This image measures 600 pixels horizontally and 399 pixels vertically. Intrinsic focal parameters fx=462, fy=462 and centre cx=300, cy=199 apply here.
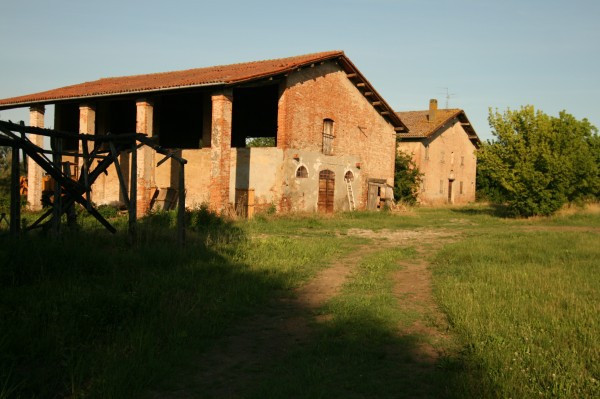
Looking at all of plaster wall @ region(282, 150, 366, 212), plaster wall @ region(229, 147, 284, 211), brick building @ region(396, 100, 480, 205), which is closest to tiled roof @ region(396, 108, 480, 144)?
brick building @ region(396, 100, 480, 205)

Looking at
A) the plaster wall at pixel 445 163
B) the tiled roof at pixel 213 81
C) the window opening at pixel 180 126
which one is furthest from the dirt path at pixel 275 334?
the plaster wall at pixel 445 163

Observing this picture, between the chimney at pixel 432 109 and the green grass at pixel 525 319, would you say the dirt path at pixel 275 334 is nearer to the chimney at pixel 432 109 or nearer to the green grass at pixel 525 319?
the green grass at pixel 525 319

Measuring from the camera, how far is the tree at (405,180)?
1144 inches

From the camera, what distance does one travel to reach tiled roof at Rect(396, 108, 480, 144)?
105 feet

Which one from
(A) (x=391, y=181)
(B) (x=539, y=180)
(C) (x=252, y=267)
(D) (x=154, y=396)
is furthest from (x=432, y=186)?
(D) (x=154, y=396)

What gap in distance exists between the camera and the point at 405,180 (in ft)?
95.8

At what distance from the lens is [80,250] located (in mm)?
7172

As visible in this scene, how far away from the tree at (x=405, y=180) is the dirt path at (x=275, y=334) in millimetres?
20264

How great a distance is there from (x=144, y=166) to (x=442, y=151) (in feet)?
78.3

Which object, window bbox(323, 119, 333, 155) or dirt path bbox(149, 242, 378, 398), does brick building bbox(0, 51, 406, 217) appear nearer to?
window bbox(323, 119, 333, 155)

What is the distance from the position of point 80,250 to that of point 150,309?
8.12 ft

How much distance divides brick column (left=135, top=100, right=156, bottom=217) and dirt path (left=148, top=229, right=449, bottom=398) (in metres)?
10.9

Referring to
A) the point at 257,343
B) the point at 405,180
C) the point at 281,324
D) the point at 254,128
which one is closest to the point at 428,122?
the point at 405,180

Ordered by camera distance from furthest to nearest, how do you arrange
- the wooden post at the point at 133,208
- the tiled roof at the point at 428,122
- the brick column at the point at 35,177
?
the tiled roof at the point at 428,122, the brick column at the point at 35,177, the wooden post at the point at 133,208
